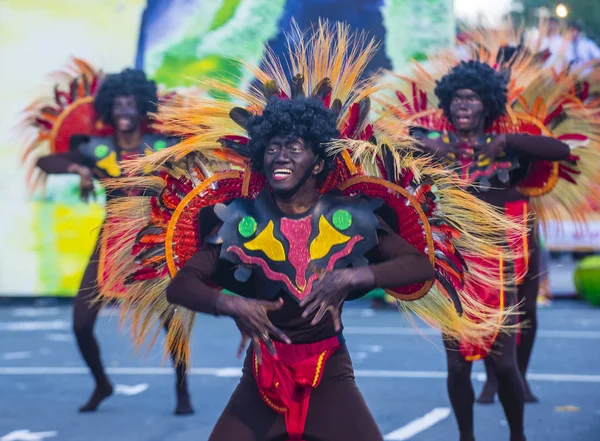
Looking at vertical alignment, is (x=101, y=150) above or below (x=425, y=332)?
above

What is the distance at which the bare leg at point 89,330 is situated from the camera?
7.05 metres

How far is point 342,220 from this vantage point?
12.9ft

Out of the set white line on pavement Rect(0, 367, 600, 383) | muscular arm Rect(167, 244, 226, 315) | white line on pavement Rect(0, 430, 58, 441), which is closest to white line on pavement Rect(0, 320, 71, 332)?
white line on pavement Rect(0, 367, 600, 383)

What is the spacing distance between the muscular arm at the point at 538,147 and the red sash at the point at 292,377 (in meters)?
2.59

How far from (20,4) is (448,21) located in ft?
18.1

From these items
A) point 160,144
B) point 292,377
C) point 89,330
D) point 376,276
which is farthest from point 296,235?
point 89,330

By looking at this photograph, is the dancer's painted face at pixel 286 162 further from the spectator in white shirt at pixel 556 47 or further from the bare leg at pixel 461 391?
the spectator in white shirt at pixel 556 47

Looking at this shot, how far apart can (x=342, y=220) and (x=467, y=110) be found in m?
2.38

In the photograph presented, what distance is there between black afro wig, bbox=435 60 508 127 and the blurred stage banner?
7.18 metres

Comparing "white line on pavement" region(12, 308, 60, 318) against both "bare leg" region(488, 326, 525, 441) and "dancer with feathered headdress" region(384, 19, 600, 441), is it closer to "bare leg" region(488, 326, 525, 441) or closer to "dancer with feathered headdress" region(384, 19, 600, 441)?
"dancer with feathered headdress" region(384, 19, 600, 441)

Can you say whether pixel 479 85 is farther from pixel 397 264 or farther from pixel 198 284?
pixel 198 284

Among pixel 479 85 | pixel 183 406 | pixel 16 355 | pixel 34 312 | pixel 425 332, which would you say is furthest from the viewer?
pixel 34 312

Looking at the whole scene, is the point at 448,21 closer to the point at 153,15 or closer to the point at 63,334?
the point at 153,15

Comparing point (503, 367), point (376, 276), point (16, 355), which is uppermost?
point (376, 276)
